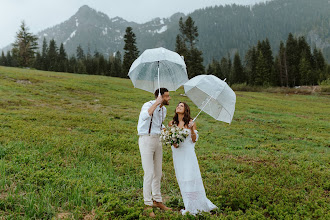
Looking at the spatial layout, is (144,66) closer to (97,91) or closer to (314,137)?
(314,137)

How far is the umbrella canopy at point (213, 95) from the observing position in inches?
207

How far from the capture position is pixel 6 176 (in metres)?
5.86

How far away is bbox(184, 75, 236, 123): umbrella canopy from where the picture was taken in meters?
5.25

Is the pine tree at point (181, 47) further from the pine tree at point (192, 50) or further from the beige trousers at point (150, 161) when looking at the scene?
the beige trousers at point (150, 161)

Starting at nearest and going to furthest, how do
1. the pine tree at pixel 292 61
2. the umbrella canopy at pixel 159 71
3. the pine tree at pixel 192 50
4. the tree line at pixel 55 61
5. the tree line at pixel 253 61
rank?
the umbrella canopy at pixel 159 71 → the pine tree at pixel 192 50 → the tree line at pixel 253 61 → the tree line at pixel 55 61 → the pine tree at pixel 292 61

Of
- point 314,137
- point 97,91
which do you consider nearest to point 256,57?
point 97,91

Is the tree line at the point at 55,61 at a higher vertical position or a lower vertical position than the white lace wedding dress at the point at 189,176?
higher

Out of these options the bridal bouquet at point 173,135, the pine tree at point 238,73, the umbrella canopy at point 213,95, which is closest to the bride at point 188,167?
the bridal bouquet at point 173,135

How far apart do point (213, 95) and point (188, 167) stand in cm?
168

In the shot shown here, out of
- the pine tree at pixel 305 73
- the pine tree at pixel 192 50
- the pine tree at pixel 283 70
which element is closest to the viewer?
the pine tree at pixel 192 50

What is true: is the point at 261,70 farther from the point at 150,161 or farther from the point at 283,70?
the point at 150,161

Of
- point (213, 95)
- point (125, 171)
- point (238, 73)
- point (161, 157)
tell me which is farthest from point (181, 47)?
point (161, 157)

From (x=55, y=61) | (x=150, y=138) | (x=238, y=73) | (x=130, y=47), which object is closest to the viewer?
(x=150, y=138)

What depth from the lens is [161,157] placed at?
5.20 meters
